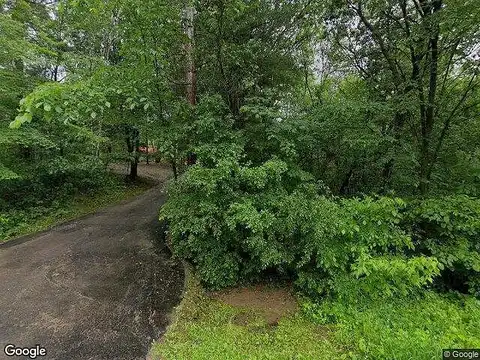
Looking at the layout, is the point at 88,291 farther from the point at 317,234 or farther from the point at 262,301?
the point at 317,234

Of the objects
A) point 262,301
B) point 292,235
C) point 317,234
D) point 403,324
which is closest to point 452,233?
point 403,324

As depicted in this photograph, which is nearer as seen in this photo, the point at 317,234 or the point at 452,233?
the point at 317,234

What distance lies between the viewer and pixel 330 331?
3.22 meters

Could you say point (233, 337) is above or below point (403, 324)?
below

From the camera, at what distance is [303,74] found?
8.13 metres

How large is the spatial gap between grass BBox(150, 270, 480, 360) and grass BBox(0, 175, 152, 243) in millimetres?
4237

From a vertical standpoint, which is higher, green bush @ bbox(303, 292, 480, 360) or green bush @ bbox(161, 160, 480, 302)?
green bush @ bbox(161, 160, 480, 302)

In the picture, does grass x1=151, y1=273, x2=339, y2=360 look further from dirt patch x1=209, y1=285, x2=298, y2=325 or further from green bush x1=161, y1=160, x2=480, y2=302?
green bush x1=161, y1=160, x2=480, y2=302

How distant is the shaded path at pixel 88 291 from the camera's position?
9.46 feet

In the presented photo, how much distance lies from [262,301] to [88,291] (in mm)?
2345

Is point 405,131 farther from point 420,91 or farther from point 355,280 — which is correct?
point 355,280

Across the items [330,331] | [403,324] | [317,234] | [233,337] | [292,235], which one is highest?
[317,234]

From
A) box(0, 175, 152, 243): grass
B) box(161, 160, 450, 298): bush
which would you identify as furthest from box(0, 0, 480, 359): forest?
box(0, 175, 152, 243): grass

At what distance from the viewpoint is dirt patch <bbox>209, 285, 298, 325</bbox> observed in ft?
11.6
